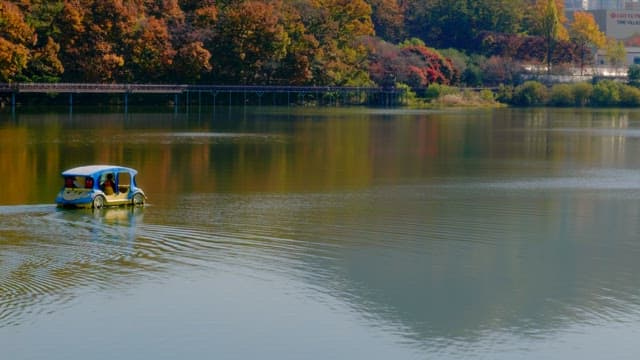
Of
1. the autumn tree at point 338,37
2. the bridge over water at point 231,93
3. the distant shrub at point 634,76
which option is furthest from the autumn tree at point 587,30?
the bridge over water at point 231,93

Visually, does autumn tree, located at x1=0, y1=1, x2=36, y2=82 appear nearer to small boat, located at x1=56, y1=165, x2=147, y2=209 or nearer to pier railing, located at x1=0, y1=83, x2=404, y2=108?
pier railing, located at x1=0, y1=83, x2=404, y2=108

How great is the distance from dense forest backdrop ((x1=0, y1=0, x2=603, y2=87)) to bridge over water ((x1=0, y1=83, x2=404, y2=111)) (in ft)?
3.58

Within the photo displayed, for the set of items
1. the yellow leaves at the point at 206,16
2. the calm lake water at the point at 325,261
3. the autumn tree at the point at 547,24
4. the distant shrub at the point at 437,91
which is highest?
the autumn tree at the point at 547,24

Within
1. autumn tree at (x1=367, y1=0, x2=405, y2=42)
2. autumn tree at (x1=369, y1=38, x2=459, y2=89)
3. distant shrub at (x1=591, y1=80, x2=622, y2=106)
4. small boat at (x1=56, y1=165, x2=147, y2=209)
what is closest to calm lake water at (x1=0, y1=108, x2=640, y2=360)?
small boat at (x1=56, y1=165, x2=147, y2=209)

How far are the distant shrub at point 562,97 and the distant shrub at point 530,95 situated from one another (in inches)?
29.2

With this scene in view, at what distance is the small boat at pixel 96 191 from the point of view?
86.7ft

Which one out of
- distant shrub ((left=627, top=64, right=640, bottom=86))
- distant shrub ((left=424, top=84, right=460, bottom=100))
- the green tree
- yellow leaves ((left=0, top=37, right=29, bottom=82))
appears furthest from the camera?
the green tree

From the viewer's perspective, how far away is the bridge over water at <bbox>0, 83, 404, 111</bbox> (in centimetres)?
7684

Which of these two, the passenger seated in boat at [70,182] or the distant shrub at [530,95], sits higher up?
the distant shrub at [530,95]

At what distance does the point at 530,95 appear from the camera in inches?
4161

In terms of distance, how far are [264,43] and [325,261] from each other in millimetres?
70572

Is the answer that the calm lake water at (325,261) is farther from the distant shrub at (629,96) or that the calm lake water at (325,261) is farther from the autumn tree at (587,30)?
the autumn tree at (587,30)

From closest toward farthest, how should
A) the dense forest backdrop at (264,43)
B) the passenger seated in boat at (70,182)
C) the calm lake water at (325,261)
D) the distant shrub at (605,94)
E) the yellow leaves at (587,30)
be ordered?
1. the calm lake water at (325,261)
2. the passenger seated in boat at (70,182)
3. the dense forest backdrop at (264,43)
4. the distant shrub at (605,94)
5. the yellow leaves at (587,30)

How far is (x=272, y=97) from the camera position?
95.7 m
